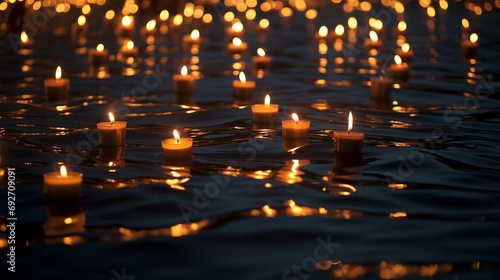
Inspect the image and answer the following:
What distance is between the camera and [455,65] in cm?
1015

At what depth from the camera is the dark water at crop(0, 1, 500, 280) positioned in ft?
12.0

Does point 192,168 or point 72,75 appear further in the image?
point 72,75

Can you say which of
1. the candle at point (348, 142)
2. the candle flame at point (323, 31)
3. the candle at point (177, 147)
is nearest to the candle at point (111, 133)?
the candle at point (177, 147)

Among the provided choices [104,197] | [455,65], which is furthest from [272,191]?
[455,65]

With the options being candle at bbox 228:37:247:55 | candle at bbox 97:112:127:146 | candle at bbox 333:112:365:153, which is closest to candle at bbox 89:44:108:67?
candle at bbox 228:37:247:55

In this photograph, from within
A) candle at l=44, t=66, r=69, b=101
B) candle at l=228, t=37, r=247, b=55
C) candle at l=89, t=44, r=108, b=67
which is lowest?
candle at l=44, t=66, r=69, b=101

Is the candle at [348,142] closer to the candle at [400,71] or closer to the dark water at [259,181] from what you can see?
the dark water at [259,181]

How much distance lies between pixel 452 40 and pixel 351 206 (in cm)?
930

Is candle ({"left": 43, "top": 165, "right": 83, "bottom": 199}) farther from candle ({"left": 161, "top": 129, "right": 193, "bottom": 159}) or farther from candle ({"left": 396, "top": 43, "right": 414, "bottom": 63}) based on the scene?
candle ({"left": 396, "top": 43, "right": 414, "bottom": 63})

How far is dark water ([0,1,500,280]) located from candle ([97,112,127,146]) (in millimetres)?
106

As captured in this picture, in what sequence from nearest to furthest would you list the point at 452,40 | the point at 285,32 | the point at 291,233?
the point at 291,233
the point at 452,40
the point at 285,32

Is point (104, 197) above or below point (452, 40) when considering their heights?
below

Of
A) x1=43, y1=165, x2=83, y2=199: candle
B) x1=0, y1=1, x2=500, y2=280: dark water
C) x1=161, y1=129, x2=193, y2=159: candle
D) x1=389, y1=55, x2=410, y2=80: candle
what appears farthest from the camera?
x1=389, y1=55, x2=410, y2=80: candle

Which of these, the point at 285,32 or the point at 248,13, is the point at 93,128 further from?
the point at 248,13
